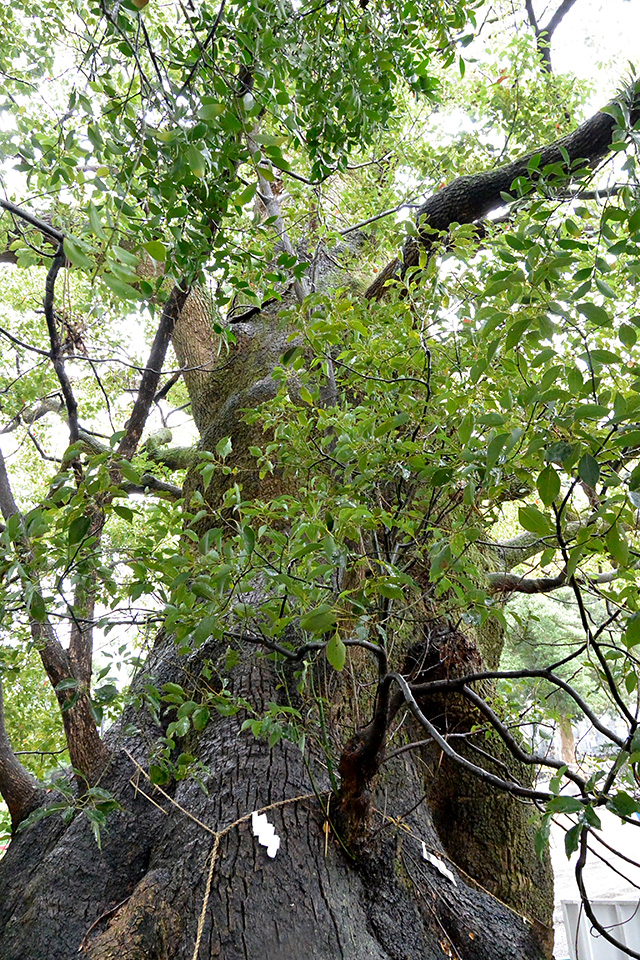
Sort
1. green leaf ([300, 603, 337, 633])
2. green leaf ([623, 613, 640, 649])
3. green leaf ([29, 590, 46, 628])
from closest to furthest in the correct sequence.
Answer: green leaf ([623, 613, 640, 649]), green leaf ([300, 603, 337, 633]), green leaf ([29, 590, 46, 628])

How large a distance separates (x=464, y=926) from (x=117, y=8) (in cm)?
225

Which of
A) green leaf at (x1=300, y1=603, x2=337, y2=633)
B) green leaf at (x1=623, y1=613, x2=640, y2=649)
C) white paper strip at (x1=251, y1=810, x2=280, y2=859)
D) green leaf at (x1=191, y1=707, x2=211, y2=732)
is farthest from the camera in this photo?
white paper strip at (x1=251, y1=810, x2=280, y2=859)

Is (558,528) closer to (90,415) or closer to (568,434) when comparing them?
(568,434)

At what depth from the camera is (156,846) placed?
1723mm

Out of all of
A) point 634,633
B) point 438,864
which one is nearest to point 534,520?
point 634,633

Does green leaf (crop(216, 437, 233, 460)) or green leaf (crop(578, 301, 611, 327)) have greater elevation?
green leaf (crop(216, 437, 233, 460))

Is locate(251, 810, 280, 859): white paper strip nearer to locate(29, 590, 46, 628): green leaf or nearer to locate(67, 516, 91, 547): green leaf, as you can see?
locate(29, 590, 46, 628): green leaf

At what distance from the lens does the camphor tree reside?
3.40 ft

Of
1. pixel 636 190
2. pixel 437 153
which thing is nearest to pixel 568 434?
pixel 636 190

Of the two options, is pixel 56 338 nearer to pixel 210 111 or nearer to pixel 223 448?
pixel 223 448

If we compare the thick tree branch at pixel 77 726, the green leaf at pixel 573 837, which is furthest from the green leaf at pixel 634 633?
the thick tree branch at pixel 77 726

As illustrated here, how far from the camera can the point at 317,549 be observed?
1.16m

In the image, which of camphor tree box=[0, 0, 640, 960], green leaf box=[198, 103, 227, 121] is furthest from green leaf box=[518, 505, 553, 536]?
green leaf box=[198, 103, 227, 121]

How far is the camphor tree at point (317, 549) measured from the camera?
40.8 inches
